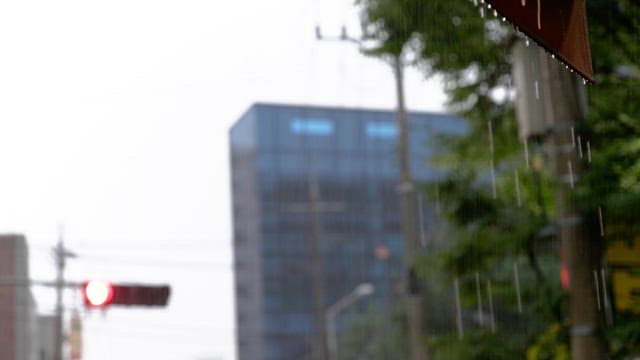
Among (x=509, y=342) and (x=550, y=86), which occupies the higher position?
(x=550, y=86)

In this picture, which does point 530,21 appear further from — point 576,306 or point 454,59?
point 454,59

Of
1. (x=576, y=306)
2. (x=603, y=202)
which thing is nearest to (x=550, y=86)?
(x=603, y=202)

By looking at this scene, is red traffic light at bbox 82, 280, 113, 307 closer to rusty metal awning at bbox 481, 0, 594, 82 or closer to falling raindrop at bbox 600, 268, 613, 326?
falling raindrop at bbox 600, 268, 613, 326

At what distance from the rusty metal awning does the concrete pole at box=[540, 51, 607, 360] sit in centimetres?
581

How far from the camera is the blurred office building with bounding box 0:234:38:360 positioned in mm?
47044

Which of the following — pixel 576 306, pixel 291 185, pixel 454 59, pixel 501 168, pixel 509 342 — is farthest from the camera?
pixel 291 185

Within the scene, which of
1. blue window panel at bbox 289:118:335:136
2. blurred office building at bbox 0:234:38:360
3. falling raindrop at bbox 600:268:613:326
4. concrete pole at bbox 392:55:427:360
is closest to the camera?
falling raindrop at bbox 600:268:613:326

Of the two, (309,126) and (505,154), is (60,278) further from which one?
(309,126)

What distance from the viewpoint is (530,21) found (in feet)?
10.7

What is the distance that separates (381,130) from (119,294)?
7754cm

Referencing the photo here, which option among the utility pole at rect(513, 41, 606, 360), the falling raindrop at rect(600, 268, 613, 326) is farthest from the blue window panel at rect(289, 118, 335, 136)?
the falling raindrop at rect(600, 268, 613, 326)

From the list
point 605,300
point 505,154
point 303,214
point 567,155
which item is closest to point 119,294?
point 505,154

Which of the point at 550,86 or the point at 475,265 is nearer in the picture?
the point at 550,86

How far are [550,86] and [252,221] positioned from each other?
81529 mm
